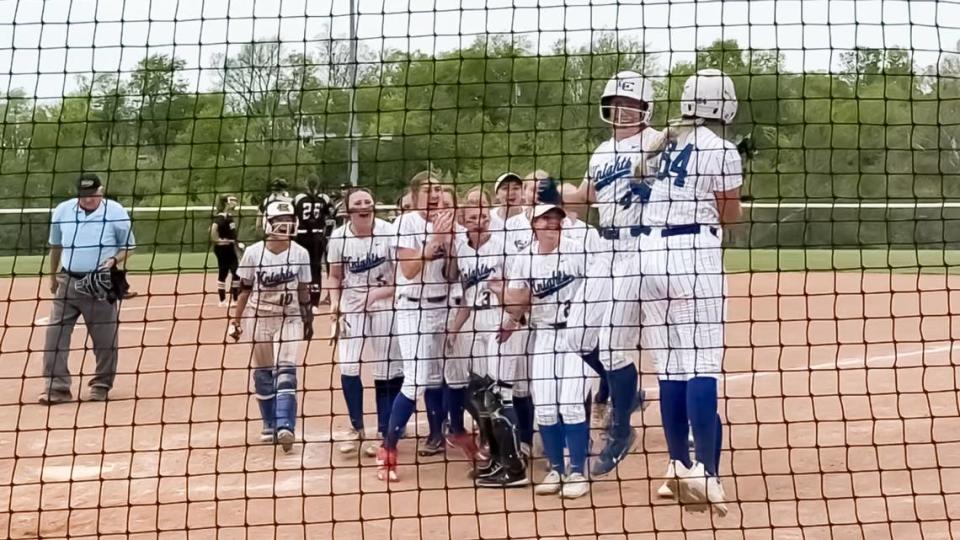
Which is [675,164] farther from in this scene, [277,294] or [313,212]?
[313,212]

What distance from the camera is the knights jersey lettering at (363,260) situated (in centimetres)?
697

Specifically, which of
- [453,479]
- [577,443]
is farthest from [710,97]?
[453,479]

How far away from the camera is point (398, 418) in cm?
637

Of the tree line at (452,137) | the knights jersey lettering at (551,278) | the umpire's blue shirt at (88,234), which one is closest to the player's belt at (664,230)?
the knights jersey lettering at (551,278)

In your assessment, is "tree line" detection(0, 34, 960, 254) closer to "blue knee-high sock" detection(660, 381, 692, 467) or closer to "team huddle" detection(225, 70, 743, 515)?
"team huddle" detection(225, 70, 743, 515)

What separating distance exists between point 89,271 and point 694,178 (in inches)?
185

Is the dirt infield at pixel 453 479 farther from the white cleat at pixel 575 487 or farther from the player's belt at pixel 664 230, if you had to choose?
the player's belt at pixel 664 230

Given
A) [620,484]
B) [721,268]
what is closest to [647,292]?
[721,268]

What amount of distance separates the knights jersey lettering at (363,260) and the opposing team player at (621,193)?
1.34 m

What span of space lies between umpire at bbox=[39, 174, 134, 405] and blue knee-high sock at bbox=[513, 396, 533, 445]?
3.08 meters

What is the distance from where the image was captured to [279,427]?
275 inches

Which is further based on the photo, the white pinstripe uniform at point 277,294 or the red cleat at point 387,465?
the white pinstripe uniform at point 277,294

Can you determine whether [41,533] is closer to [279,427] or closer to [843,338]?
[279,427]

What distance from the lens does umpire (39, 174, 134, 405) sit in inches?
331
